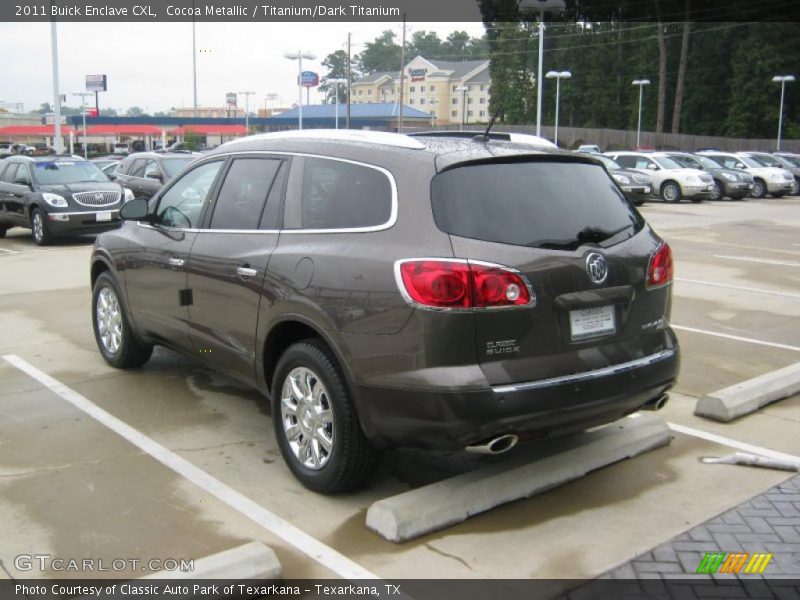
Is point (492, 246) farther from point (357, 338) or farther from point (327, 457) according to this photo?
point (327, 457)

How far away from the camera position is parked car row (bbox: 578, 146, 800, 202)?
2769cm

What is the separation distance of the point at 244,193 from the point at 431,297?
1950 millimetres

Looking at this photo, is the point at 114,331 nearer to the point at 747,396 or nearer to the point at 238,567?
the point at 238,567

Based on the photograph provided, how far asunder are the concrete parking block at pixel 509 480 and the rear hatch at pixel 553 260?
2.53 ft

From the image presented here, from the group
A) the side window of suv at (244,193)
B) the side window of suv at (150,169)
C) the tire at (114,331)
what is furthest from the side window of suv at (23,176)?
the side window of suv at (244,193)

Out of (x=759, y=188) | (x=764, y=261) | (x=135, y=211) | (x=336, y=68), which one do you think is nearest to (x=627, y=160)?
(x=759, y=188)

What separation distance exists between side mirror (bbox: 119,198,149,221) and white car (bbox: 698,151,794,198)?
29.1m

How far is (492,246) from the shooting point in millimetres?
3891

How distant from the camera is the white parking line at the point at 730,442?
513cm

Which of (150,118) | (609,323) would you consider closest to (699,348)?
(609,323)

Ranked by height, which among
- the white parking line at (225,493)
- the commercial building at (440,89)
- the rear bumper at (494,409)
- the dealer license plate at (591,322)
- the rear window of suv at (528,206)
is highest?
the commercial building at (440,89)

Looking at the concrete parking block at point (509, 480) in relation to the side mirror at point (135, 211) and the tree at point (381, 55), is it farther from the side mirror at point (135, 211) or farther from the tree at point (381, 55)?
the tree at point (381, 55)

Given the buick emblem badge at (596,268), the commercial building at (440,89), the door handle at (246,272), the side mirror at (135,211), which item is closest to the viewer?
the buick emblem badge at (596,268)

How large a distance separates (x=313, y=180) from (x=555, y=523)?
7.46ft
